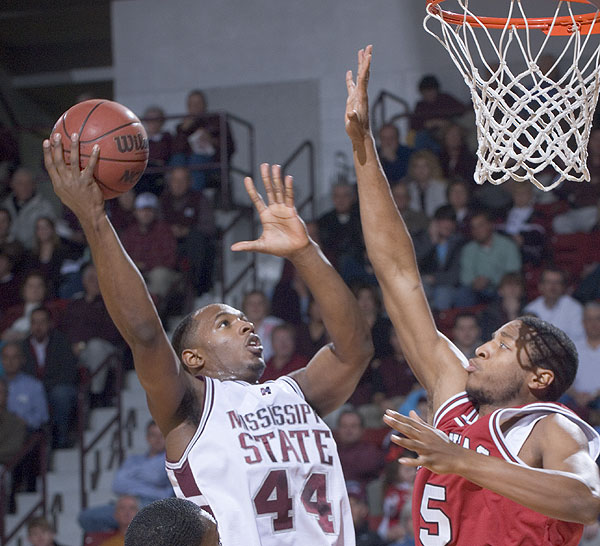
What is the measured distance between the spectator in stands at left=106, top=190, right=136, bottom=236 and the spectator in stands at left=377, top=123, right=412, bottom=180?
7.49ft

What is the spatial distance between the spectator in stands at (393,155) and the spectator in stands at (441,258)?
89 cm

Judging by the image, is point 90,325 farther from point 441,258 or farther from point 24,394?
point 441,258

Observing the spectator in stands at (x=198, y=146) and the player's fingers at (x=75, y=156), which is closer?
the player's fingers at (x=75, y=156)

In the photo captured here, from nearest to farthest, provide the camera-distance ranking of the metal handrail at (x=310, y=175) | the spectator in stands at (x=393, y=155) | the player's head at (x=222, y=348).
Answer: the player's head at (x=222, y=348)
the spectator in stands at (x=393, y=155)
the metal handrail at (x=310, y=175)

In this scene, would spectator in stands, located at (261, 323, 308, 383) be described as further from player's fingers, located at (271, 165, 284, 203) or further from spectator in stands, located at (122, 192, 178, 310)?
player's fingers, located at (271, 165, 284, 203)

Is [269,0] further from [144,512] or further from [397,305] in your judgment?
[144,512]

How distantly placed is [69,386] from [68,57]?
22.5ft

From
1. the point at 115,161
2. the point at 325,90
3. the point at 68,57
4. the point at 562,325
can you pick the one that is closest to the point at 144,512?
the point at 115,161

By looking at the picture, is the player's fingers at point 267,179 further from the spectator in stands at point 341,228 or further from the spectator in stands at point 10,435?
the spectator in stands at point 341,228

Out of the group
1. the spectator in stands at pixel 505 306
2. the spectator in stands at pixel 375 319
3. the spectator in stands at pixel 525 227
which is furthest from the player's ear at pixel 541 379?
the spectator in stands at pixel 525 227

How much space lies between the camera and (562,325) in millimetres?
7027

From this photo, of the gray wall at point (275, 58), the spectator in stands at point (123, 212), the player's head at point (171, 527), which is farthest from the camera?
the gray wall at point (275, 58)

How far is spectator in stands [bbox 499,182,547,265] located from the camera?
26.2ft

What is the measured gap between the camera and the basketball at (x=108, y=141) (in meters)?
2.92
